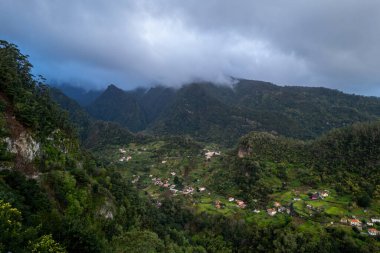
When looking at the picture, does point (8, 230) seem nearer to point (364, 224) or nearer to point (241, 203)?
point (364, 224)

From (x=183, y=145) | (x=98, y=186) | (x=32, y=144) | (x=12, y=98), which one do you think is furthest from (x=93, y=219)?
(x=183, y=145)

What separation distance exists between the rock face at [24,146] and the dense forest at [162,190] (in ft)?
0.55

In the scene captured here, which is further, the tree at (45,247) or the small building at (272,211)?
the small building at (272,211)

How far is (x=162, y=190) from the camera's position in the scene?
400 feet

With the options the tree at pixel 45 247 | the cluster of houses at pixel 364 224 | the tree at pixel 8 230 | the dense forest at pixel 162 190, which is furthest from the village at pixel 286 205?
the tree at pixel 8 230

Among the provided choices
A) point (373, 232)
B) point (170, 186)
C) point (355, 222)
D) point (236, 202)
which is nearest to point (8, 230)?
point (373, 232)

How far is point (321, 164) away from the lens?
111 m

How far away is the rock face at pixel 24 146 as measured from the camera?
45.9 metres

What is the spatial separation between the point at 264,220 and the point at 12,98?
68.7 metres

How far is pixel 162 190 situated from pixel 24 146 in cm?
7900

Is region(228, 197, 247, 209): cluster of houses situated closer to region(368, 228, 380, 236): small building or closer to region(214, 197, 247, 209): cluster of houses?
region(214, 197, 247, 209): cluster of houses

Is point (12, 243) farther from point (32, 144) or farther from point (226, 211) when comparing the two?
point (226, 211)

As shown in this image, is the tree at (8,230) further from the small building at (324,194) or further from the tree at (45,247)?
the small building at (324,194)

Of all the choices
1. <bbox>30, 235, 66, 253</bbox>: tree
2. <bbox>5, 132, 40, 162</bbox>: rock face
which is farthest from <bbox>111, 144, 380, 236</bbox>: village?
<bbox>30, 235, 66, 253</bbox>: tree
